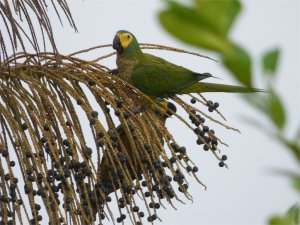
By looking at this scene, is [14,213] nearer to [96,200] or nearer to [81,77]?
[96,200]

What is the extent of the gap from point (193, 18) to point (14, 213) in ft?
6.10

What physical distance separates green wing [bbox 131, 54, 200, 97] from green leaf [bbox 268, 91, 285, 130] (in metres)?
2.68

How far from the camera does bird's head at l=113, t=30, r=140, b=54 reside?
11.1ft

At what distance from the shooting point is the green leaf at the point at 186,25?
1.21ft

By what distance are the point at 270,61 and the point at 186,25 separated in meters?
0.05

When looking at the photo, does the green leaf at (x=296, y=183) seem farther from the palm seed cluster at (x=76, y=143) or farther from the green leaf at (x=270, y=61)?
the palm seed cluster at (x=76, y=143)

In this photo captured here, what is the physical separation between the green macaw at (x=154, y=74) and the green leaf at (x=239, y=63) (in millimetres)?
2602

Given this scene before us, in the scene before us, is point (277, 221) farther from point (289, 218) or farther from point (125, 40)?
point (125, 40)

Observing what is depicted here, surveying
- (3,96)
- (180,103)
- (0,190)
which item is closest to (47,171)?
(0,190)

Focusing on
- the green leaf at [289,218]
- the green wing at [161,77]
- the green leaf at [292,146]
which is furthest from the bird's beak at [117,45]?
the green leaf at [292,146]

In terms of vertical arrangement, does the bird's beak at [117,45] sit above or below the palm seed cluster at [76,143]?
Answer: above

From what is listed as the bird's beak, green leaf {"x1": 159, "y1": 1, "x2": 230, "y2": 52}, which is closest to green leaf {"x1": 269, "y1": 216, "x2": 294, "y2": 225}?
green leaf {"x1": 159, "y1": 1, "x2": 230, "y2": 52}

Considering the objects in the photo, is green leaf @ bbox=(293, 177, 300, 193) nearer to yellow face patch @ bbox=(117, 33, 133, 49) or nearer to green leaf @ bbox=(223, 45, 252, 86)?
green leaf @ bbox=(223, 45, 252, 86)

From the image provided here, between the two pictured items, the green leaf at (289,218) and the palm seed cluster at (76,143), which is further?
the palm seed cluster at (76,143)
